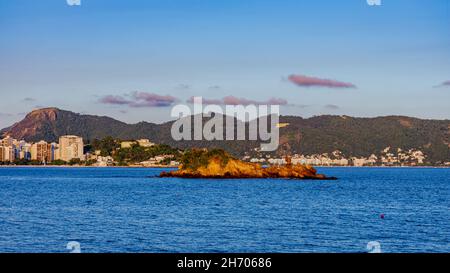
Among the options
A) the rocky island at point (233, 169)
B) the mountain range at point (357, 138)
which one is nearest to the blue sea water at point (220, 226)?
the rocky island at point (233, 169)

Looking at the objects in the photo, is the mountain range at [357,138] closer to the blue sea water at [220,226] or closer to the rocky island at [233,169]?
the rocky island at [233,169]

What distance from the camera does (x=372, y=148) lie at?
592 ft

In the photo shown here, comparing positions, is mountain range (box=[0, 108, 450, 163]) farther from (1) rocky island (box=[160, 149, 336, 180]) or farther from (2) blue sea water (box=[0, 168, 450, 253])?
(2) blue sea water (box=[0, 168, 450, 253])

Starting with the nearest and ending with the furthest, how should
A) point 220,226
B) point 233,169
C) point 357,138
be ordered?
1. point 220,226
2. point 233,169
3. point 357,138

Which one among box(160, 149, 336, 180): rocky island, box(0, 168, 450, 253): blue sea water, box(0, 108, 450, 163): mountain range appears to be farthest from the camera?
box(0, 108, 450, 163): mountain range

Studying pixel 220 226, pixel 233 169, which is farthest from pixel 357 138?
pixel 220 226

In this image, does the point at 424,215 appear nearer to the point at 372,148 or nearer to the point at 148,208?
the point at 148,208

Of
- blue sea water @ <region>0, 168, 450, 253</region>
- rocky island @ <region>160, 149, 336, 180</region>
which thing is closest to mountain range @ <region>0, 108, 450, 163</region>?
rocky island @ <region>160, 149, 336, 180</region>

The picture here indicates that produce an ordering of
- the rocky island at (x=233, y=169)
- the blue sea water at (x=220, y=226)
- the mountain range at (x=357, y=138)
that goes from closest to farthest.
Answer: the blue sea water at (x=220, y=226)
the rocky island at (x=233, y=169)
the mountain range at (x=357, y=138)

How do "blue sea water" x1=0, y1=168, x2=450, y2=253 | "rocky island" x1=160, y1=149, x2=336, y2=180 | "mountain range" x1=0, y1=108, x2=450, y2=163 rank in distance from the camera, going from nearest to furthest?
"blue sea water" x1=0, y1=168, x2=450, y2=253
"rocky island" x1=160, y1=149, x2=336, y2=180
"mountain range" x1=0, y1=108, x2=450, y2=163

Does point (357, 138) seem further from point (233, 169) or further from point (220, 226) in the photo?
point (220, 226)

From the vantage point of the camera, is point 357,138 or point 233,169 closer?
point 233,169
